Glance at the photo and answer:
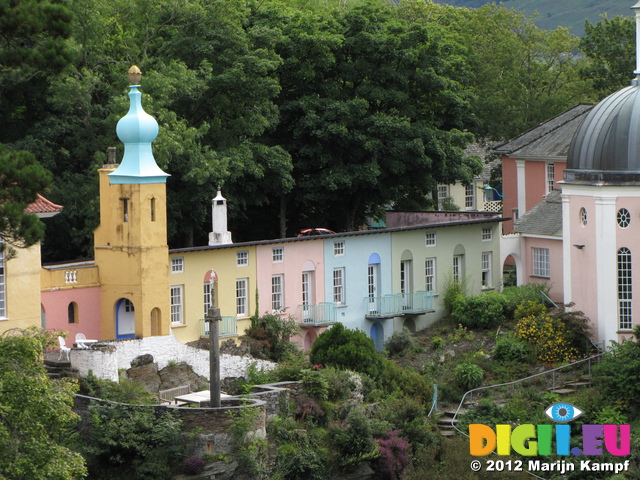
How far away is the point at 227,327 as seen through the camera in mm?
47781

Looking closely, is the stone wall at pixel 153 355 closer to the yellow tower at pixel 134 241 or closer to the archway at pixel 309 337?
the yellow tower at pixel 134 241

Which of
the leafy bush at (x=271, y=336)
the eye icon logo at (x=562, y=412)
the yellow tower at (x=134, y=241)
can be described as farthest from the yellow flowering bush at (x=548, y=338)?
the yellow tower at (x=134, y=241)

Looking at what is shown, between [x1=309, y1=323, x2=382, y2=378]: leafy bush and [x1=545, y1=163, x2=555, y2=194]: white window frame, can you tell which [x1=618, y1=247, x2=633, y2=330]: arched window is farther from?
[x1=545, y1=163, x2=555, y2=194]: white window frame

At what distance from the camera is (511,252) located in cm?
5741

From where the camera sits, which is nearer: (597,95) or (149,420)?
(149,420)

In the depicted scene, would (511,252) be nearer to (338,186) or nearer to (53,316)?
(338,186)

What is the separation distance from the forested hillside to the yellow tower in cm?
485

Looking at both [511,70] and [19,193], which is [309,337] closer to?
[19,193]

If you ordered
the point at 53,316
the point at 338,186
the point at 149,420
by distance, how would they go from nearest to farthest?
the point at 149,420 → the point at 53,316 → the point at 338,186

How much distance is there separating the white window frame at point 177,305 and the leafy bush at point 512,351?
10.3 m

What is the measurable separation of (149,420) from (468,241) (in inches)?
794

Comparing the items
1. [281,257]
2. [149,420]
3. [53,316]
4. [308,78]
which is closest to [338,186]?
[308,78]

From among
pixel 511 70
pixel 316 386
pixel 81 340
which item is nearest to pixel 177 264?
pixel 81 340

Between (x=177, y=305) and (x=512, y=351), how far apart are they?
10.9 m
